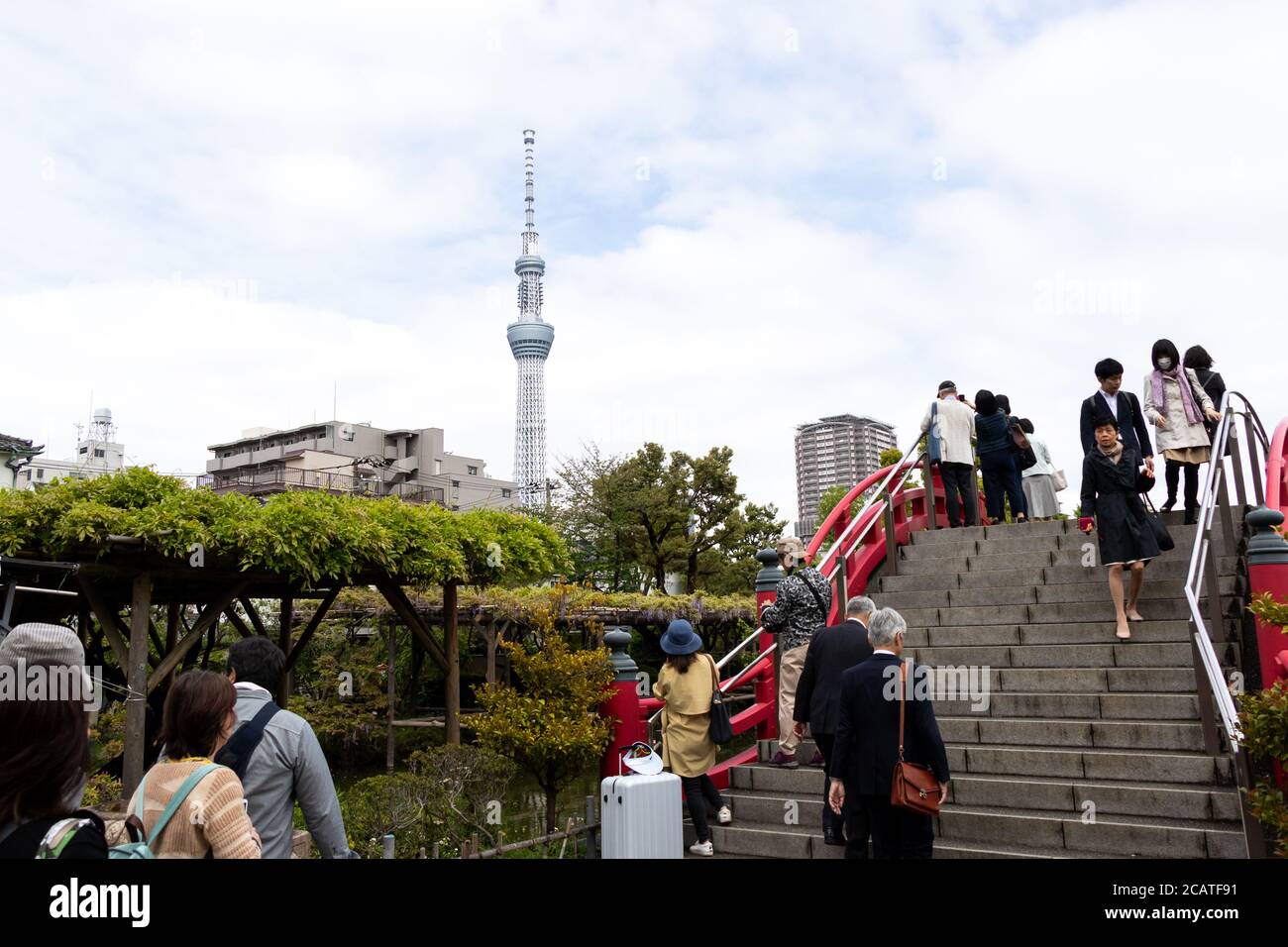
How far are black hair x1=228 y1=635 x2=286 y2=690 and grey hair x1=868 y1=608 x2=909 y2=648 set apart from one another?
2728mm

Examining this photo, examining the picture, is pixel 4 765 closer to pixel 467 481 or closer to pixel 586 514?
pixel 586 514

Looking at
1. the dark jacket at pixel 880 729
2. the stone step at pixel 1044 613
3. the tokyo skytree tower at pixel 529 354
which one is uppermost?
the tokyo skytree tower at pixel 529 354

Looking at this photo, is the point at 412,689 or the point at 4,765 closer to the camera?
the point at 4,765

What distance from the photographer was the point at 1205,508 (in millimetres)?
6453

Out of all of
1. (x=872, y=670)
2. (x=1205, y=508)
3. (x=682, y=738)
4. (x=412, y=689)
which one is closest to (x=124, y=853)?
(x=872, y=670)

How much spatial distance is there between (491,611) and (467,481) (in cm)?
3845

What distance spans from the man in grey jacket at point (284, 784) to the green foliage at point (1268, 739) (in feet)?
12.8

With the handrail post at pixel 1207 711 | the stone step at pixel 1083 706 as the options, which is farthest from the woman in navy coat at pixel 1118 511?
the handrail post at pixel 1207 711

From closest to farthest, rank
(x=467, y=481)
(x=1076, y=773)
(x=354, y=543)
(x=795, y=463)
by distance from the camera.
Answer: (x=1076, y=773) < (x=354, y=543) < (x=467, y=481) < (x=795, y=463)

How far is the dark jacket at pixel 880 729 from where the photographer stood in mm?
4297

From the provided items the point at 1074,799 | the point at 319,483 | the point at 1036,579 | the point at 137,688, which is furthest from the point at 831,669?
the point at 319,483

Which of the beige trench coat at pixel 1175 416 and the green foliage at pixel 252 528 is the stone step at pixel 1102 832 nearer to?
the beige trench coat at pixel 1175 416

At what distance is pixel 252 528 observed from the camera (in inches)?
340

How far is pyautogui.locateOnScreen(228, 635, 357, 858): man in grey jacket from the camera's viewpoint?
3.06m
